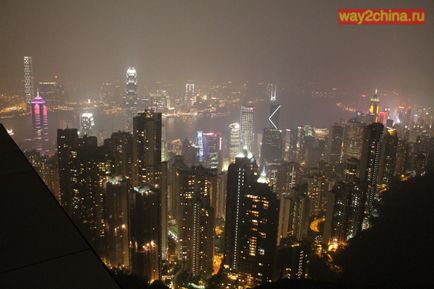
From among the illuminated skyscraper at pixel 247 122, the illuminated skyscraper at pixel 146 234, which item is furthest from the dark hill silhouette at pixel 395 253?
the illuminated skyscraper at pixel 247 122

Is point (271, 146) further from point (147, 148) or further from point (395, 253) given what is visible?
point (395, 253)

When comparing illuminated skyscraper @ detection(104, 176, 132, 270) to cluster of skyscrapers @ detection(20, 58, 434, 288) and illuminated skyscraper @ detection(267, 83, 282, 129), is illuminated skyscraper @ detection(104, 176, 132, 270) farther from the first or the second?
illuminated skyscraper @ detection(267, 83, 282, 129)

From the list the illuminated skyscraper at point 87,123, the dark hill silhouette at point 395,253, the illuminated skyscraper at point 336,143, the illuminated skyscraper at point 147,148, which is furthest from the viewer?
the illuminated skyscraper at point 336,143

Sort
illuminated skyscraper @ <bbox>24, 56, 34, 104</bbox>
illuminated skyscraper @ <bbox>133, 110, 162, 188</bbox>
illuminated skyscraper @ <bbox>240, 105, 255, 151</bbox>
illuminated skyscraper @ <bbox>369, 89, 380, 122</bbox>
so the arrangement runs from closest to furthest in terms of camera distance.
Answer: illuminated skyscraper @ <bbox>24, 56, 34, 104</bbox>, illuminated skyscraper @ <bbox>133, 110, 162, 188</bbox>, illuminated skyscraper @ <bbox>369, 89, 380, 122</bbox>, illuminated skyscraper @ <bbox>240, 105, 255, 151</bbox>

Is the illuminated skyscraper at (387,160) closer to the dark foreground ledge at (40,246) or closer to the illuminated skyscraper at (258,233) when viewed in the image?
the illuminated skyscraper at (258,233)

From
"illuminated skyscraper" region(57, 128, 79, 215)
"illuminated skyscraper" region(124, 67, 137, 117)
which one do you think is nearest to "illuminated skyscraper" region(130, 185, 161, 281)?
"illuminated skyscraper" region(57, 128, 79, 215)

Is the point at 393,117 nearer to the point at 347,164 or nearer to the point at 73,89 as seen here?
the point at 347,164
